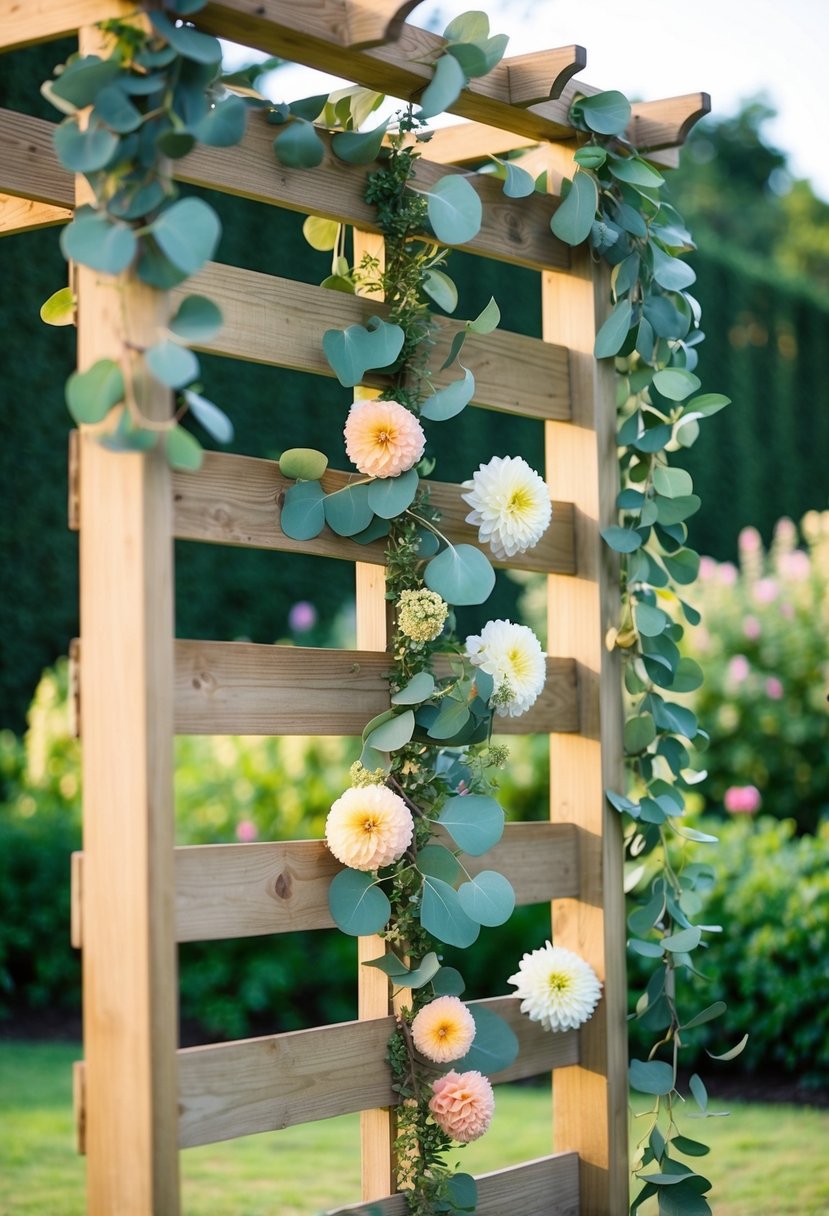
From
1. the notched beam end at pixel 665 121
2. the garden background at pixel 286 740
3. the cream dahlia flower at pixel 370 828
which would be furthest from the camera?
the garden background at pixel 286 740

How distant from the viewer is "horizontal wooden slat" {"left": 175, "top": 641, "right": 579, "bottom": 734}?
1774 mm

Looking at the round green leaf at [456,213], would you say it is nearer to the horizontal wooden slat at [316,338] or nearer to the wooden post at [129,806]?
the horizontal wooden slat at [316,338]

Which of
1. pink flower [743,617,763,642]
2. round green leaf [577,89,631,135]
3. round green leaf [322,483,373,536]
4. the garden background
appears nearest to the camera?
round green leaf [322,483,373,536]

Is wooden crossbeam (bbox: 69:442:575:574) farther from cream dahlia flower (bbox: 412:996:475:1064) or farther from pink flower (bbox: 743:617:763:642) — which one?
pink flower (bbox: 743:617:763:642)

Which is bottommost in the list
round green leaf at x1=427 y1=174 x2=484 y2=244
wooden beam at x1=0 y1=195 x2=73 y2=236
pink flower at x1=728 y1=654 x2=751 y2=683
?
pink flower at x1=728 y1=654 x2=751 y2=683

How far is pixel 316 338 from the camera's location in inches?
78.1

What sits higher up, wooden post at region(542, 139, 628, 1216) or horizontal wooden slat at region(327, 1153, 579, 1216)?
wooden post at region(542, 139, 628, 1216)

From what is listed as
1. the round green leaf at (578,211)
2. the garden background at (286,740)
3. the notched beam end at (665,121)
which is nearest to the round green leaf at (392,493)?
the round green leaf at (578,211)

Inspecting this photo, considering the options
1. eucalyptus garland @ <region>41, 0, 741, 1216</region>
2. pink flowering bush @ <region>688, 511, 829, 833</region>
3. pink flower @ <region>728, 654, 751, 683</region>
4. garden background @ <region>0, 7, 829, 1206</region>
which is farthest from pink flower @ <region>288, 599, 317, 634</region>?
eucalyptus garland @ <region>41, 0, 741, 1216</region>

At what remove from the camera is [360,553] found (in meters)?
2.01

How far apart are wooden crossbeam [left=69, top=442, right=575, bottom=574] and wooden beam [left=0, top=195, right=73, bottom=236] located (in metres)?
0.68

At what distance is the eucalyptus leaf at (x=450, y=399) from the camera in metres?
2.02

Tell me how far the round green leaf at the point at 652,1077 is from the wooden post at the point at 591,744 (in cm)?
3

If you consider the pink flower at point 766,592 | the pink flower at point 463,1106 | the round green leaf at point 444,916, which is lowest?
the pink flower at point 463,1106
